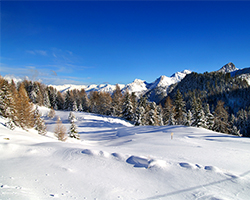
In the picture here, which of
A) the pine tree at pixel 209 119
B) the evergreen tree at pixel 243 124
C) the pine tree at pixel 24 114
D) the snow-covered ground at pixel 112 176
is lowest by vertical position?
the evergreen tree at pixel 243 124

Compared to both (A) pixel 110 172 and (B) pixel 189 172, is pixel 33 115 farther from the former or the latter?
(B) pixel 189 172

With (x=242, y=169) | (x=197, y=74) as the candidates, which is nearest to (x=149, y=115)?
(x=242, y=169)

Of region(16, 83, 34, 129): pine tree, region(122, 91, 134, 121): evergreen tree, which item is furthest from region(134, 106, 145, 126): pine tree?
region(16, 83, 34, 129): pine tree

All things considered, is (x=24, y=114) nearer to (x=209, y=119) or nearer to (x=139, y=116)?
(x=139, y=116)

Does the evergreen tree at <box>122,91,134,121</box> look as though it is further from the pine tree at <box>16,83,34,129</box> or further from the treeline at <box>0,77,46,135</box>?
the pine tree at <box>16,83,34,129</box>

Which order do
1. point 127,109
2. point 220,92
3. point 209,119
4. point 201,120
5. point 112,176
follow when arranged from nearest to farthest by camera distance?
point 112,176
point 201,120
point 209,119
point 127,109
point 220,92

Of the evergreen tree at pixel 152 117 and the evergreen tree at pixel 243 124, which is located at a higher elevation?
the evergreen tree at pixel 152 117

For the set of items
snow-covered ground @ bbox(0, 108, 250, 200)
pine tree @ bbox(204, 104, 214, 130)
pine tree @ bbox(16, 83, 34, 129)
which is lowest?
pine tree @ bbox(204, 104, 214, 130)

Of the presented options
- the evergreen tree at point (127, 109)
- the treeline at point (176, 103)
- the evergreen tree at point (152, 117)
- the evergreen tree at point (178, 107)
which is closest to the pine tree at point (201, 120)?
the treeline at point (176, 103)

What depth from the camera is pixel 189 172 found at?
4641mm

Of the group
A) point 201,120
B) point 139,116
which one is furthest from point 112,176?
point 139,116

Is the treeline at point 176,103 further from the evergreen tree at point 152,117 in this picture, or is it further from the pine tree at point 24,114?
the pine tree at point 24,114

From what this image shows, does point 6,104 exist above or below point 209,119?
above

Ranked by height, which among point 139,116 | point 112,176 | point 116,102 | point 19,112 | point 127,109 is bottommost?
point 139,116
